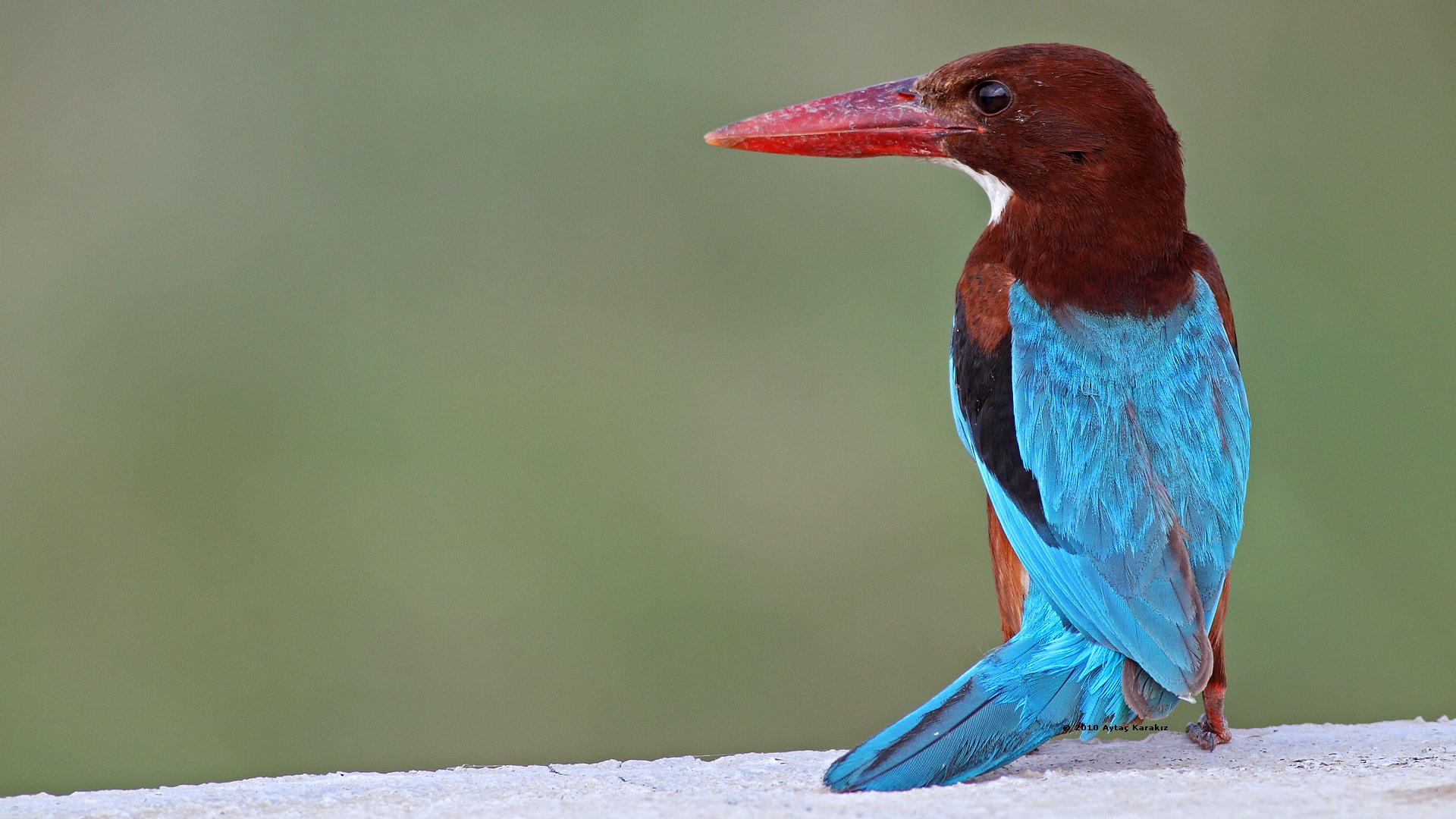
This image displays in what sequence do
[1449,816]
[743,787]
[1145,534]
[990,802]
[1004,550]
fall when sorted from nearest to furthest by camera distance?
[1449,816]
[990,802]
[743,787]
[1145,534]
[1004,550]

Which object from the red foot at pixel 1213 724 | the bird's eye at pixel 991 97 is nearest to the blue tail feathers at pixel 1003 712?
the red foot at pixel 1213 724

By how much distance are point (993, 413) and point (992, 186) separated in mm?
566

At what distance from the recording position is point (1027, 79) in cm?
277

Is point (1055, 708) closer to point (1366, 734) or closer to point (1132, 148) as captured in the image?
point (1366, 734)

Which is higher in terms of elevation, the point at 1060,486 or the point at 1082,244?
the point at 1082,244

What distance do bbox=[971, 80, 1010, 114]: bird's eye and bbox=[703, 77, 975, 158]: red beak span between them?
0.11 meters

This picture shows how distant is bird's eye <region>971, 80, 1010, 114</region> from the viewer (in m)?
2.82

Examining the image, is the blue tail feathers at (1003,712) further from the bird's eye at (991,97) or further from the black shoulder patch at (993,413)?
the bird's eye at (991,97)

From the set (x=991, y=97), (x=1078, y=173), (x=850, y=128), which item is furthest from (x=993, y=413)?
(x=850, y=128)

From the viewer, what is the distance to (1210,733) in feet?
8.85

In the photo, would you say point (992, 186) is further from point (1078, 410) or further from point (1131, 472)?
point (1131, 472)

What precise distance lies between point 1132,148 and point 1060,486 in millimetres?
705

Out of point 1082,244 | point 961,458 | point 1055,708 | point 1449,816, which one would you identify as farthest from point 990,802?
point 961,458

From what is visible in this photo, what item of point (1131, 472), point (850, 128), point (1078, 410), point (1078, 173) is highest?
point (850, 128)
